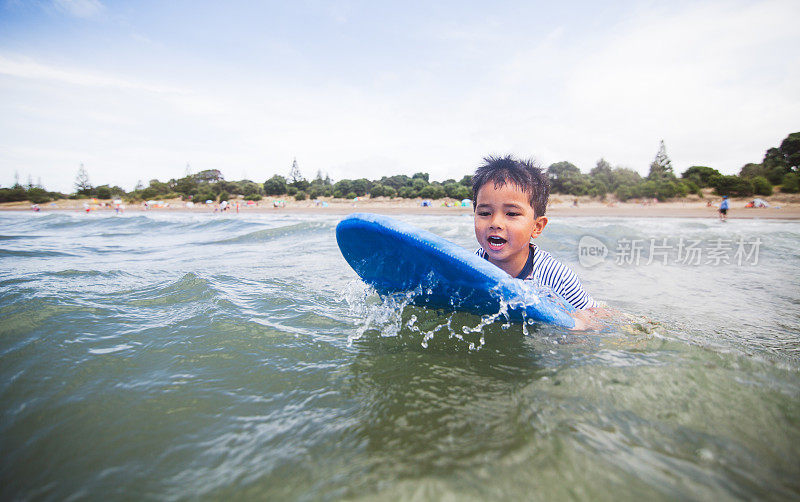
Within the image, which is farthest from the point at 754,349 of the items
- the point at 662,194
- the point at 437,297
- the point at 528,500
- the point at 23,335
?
the point at 662,194

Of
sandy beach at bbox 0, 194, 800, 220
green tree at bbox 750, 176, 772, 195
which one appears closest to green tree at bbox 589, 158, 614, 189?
sandy beach at bbox 0, 194, 800, 220

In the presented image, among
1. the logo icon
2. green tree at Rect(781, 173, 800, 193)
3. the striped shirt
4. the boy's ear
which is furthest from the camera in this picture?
green tree at Rect(781, 173, 800, 193)

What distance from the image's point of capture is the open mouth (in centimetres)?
271

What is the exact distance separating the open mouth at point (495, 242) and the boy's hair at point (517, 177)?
0.30 metres

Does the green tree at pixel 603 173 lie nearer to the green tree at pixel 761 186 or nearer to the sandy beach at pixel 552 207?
A: the sandy beach at pixel 552 207

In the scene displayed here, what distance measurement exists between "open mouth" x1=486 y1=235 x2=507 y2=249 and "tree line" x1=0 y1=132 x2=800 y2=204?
2424cm

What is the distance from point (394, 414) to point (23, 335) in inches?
92.4

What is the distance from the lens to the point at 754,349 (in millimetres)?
2184

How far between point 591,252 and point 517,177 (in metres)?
6.04

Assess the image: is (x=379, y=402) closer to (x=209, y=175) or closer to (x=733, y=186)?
(x=733, y=186)

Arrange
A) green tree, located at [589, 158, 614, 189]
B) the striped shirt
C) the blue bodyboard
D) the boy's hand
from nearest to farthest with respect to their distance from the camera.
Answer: the blue bodyboard → the boy's hand → the striped shirt → green tree, located at [589, 158, 614, 189]

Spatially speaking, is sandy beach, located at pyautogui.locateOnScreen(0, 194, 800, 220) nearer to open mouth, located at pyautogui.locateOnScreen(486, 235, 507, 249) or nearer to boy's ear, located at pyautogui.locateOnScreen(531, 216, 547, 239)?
boy's ear, located at pyautogui.locateOnScreen(531, 216, 547, 239)

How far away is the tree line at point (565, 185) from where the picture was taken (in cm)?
3241

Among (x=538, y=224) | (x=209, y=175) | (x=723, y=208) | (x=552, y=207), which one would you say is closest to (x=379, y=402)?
(x=538, y=224)
